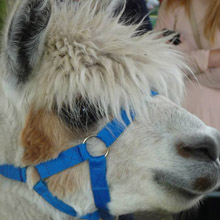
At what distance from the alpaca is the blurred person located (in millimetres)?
924

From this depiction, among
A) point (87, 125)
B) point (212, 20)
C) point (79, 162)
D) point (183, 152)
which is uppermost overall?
point (212, 20)

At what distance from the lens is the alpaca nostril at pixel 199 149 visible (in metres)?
1.35

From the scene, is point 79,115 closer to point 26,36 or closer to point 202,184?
point 26,36

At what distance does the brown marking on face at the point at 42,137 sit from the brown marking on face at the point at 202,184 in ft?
1.89

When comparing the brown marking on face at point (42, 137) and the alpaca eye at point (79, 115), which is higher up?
the alpaca eye at point (79, 115)

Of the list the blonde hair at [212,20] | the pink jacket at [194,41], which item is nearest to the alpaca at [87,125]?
the pink jacket at [194,41]

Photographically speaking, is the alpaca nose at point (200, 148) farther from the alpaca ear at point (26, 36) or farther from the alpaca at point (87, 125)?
the alpaca ear at point (26, 36)

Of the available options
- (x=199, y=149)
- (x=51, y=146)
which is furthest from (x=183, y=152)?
(x=51, y=146)

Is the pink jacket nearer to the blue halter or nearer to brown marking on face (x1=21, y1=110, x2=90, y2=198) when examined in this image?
the blue halter

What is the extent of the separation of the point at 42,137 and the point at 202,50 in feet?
4.69

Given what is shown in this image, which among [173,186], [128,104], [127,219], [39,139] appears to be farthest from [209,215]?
[39,139]

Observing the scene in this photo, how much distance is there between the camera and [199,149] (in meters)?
1.38

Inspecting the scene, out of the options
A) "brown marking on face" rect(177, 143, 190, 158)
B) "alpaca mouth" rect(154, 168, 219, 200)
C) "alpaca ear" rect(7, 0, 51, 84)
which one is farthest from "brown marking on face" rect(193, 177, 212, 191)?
"alpaca ear" rect(7, 0, 51, 84)

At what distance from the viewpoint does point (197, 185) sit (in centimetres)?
138
